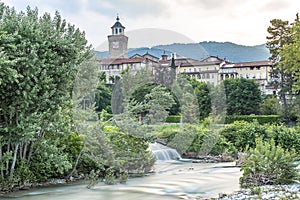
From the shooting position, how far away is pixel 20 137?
386 inches

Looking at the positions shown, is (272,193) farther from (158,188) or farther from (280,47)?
(280,47)

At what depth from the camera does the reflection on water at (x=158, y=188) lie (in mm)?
9766

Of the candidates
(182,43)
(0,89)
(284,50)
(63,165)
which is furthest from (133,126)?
(284,50)

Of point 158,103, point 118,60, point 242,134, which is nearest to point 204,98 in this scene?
point 242,134

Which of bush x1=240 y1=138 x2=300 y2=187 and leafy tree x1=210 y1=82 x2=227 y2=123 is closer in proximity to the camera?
bush x1=240 y1=138 x2=300 y2=187

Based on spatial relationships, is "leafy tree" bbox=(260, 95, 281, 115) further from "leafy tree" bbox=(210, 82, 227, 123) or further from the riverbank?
the riverbank

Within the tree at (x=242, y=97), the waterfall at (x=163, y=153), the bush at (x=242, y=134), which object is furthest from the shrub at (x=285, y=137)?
the tree at (x=242, y=97)

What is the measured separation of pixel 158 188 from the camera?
35.5 ft

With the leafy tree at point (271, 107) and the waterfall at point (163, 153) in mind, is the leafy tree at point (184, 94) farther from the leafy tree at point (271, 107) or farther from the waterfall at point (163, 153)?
the leafy tree at point (271, 107)

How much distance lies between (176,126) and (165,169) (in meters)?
2.65

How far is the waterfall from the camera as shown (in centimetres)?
1638

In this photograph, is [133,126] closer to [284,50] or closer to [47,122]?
[47,122]

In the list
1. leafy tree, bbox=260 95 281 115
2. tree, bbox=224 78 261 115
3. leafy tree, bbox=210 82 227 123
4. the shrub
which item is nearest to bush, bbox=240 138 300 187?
leafy tree, bbox=210 82 227 123

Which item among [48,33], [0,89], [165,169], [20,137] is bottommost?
[165,169]
